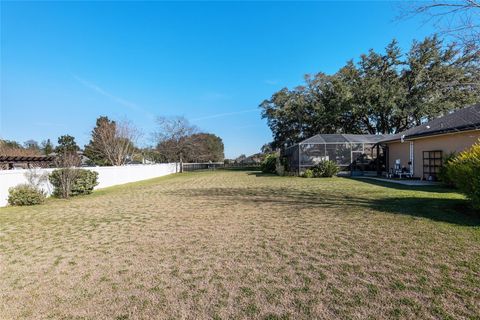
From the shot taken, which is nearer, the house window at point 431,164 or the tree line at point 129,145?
the house window at point 431,164

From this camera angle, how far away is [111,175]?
54.9 feet

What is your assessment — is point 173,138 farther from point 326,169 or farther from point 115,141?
point 326,169

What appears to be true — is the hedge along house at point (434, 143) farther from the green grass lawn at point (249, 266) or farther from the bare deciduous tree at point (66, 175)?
the bare deciduous tree at point (66, 175)

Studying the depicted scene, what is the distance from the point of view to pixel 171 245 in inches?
177

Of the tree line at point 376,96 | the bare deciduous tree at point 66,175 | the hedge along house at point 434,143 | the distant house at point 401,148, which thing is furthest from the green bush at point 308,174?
the bare deciduous tree at point 66,175

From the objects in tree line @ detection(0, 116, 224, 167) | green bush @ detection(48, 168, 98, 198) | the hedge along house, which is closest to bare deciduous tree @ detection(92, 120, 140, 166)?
tree line @ detection(0, 116, 224, 167)

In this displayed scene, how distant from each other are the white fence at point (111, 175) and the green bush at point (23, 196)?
7.7 inches

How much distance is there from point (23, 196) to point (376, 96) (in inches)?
1073

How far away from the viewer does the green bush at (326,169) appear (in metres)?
18.0

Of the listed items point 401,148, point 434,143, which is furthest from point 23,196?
point 401,148

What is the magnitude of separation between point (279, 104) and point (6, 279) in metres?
32.8

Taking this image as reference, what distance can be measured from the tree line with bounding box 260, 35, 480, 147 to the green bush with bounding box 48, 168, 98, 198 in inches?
906

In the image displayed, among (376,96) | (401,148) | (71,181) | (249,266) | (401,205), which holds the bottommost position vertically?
(249,266)

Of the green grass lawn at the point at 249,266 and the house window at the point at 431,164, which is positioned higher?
the house window at the point at 431,164
